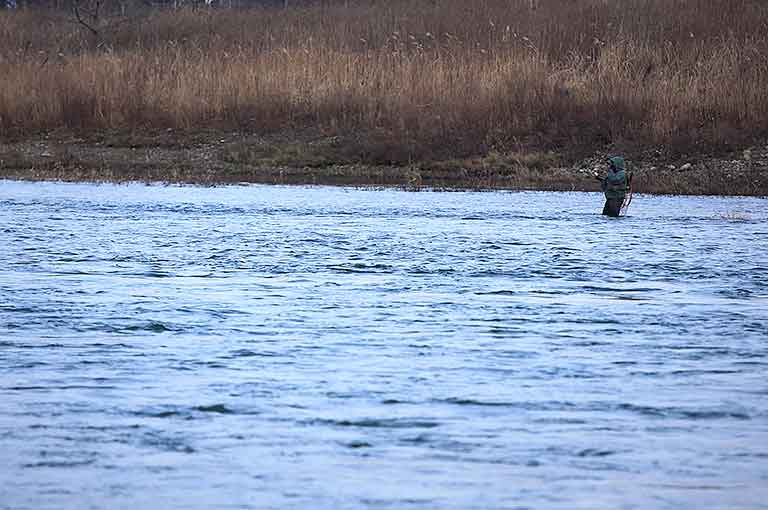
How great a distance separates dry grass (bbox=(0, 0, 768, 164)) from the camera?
28.3 meters

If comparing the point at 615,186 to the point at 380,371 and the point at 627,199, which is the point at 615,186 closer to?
the point at 627,199

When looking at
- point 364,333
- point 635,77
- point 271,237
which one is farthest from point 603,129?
point 364,333

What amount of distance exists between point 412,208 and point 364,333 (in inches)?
449

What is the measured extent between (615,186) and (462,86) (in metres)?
10.0

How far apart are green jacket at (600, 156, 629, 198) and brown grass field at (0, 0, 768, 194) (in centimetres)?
625

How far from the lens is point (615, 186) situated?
19422mm

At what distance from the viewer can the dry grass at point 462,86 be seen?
2833 cm

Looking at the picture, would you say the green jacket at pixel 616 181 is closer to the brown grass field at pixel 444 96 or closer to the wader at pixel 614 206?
the wader at pixel 614 206

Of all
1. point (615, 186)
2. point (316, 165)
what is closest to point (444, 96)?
point (316, 165)

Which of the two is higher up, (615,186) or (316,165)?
(615,186)

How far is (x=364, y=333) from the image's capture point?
31.8 ft

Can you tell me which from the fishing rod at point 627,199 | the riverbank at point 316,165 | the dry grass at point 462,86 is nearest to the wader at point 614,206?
the fishing rod at point 627,199

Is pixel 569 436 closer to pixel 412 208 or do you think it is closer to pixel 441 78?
pixel 412 208

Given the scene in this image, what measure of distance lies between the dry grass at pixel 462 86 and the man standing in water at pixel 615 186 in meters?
8.36
